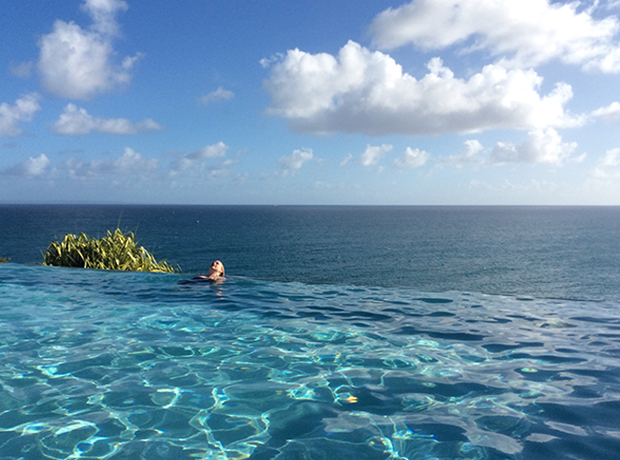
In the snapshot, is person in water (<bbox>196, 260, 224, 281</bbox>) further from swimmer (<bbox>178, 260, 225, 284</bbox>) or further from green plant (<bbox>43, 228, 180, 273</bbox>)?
green plant (<bbox>43, 228, 180, 273</bbox>)

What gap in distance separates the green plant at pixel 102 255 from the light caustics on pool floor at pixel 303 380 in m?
5.64

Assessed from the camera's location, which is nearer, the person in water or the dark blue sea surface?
the person in water

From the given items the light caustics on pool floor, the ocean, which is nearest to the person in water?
the ocean

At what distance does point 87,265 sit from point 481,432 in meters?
14.6

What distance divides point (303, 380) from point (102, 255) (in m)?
12.2

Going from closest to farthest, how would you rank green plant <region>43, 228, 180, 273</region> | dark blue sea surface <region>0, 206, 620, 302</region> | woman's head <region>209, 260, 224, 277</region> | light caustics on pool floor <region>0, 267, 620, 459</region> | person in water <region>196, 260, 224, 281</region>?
light caustics on pool floor <region>0, 267, 620, 459</region>, person in water <region>196, 260, 224, 281</region>, woman's head <region>209, 260, 224, 277</region>, green plant <region>43, 228, 180, 273</region>, dark blue sea surface <region>0, 206, 620, 302</region>

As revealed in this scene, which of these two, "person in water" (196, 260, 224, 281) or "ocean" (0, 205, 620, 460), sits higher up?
"person in water" (196, 260, 224, 281)

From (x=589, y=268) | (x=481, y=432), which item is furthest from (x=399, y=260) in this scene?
(x=481, y=432)

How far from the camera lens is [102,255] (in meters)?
15.3

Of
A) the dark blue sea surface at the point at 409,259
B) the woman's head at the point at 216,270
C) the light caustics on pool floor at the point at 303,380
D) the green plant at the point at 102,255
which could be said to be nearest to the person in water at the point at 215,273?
the woman's head at the point at 216,270

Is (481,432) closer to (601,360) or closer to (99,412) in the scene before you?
(601,360)

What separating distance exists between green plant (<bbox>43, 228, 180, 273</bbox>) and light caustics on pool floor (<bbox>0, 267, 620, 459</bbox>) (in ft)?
18.5

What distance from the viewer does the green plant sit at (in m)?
15.3

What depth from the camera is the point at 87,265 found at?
15.2 m
